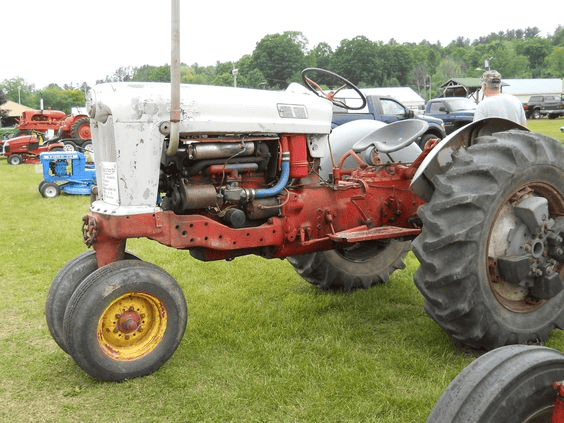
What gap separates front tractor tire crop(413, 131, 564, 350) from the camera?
3285 millimetres

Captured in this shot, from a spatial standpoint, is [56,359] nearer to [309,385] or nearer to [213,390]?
[213,390]

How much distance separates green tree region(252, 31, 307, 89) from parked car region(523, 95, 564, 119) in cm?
1899

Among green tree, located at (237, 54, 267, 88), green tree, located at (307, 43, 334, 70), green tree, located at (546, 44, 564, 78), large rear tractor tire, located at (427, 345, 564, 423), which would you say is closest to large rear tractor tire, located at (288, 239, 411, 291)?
large rear tractor tire, located at (427, 345, 564, 423)

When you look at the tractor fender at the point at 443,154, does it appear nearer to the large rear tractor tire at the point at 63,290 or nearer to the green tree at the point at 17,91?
the large rear tractor tire at the point at 63,290

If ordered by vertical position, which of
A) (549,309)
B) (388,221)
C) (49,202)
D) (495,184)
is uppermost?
(495,184)

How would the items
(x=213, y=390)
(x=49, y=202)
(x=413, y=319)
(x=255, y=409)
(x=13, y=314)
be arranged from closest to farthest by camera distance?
(x=255, y=409) < (x=213, y=390) < (x=413, y=319) < (x=13, y=314) < (x=49, y=202)

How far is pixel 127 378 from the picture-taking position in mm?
3320

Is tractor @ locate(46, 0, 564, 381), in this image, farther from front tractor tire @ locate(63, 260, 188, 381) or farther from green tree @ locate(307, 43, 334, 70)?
green tree @ locate(307, 43, 334, 70)

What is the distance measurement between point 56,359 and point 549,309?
3084 mm

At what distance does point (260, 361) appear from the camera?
357 cm

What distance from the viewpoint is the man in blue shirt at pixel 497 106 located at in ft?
18.7

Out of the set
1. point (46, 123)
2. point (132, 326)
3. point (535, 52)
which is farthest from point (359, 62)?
point (132, 326)

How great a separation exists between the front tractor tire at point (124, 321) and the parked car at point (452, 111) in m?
17.0

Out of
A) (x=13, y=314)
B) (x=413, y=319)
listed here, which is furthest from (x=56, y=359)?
(x=413, y=319)
